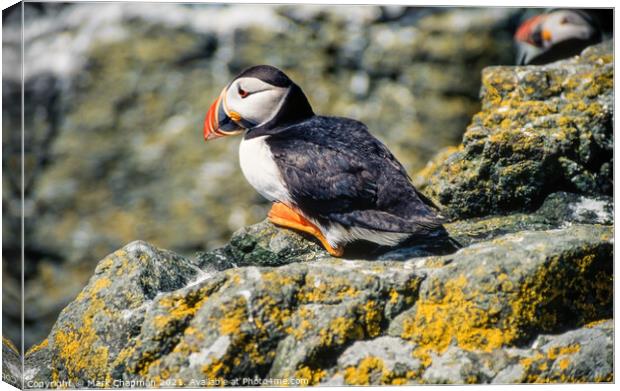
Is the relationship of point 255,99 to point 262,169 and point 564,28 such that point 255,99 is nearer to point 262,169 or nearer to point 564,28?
point 262,169

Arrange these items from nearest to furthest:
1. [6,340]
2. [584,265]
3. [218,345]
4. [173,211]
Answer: [218,345], [584,265], [6,340], [173,211]

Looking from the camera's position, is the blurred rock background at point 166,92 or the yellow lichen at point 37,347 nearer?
the yellow lichen at point 37,347

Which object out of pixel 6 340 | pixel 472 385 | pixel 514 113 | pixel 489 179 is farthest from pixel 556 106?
pixel 6 340

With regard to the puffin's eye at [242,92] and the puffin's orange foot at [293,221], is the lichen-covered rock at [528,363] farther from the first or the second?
the puffin's eye at [242,92]

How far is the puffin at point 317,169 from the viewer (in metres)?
5.41

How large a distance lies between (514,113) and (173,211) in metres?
2.84

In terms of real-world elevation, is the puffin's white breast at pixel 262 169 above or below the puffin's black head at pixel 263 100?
below

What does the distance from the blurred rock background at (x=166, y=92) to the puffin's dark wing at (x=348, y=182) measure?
26.0 inches

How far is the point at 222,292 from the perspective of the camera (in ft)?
16.2

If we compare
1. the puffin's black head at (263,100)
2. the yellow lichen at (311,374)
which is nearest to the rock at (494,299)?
the yellow lichen at (311,374)

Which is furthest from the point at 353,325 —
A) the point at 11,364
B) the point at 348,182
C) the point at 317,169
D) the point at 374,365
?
the point at 11,364

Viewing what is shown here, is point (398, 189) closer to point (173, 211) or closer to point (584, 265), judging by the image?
point (584, 265)

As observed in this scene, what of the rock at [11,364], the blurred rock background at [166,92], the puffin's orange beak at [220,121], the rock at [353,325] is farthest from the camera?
the puffin's orange beak at [220,121]

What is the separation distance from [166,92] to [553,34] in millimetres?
2793
